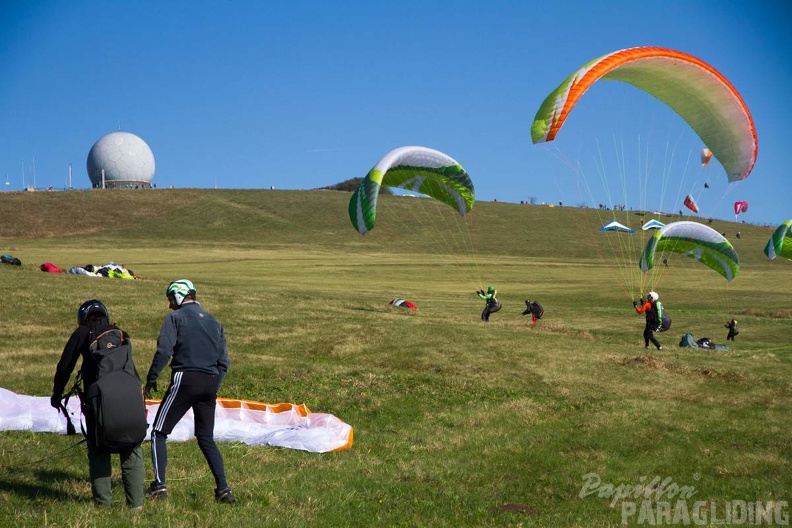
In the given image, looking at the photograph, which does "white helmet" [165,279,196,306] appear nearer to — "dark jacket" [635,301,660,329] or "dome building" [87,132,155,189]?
"dark jacket" [635,301,660,329]

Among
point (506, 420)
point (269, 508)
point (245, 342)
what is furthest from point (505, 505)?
point (245, 342)

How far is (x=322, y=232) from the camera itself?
97.6 meters

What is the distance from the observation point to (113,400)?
7.45 m

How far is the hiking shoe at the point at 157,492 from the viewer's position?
816cm

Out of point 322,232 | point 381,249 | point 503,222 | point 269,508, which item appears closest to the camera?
point 269,508

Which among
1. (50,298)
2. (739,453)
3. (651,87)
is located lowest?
(739,453)

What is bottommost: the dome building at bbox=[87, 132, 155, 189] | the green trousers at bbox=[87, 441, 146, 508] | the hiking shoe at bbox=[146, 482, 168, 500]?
the hiking shoe at bbox=[146, 482, 168, 500]

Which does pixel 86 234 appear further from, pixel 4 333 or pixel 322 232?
pixel 4 333

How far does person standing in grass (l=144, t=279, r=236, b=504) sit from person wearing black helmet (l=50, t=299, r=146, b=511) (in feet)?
1.68

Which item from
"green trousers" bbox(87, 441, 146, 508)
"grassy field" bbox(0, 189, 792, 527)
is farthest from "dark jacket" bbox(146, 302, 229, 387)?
"grassy field" bbox(0, 189, 792, 527)

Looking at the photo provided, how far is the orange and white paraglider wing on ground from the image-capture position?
11.1m

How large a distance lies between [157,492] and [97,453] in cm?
91

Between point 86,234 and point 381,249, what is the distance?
34.8 metres

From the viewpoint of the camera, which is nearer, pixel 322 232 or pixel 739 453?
pixel 739 453
